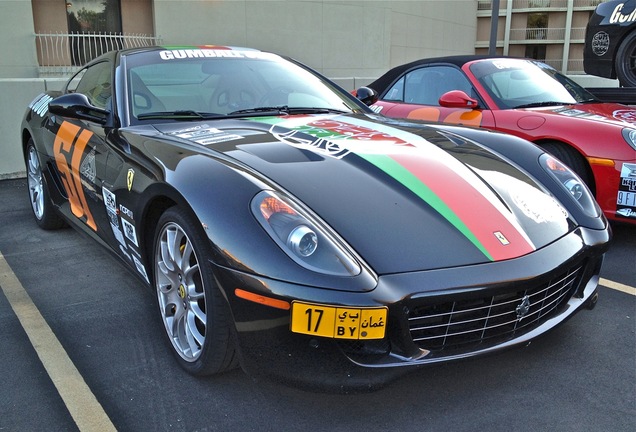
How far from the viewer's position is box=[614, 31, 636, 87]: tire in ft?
22.1

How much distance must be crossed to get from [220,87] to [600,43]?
17.9 ft

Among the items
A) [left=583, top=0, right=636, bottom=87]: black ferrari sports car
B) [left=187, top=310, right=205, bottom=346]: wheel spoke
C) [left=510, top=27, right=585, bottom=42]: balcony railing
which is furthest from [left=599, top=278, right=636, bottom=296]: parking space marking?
[left=510, top=27, right=585, bottom=42]: balcony railing

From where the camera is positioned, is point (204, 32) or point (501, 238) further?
point (204, 32)

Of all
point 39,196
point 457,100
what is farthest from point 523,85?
point 39,196

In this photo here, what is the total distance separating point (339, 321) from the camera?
1888 mm

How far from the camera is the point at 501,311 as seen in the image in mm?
2092

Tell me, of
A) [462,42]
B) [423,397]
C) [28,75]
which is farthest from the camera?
[462,42]

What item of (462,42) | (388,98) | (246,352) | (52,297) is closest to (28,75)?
(388,98)

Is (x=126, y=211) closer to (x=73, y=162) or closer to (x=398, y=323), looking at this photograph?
(x=73, y=162)

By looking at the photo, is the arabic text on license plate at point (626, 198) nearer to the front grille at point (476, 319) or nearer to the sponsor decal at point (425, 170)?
the sponsor decal at point (425, 170)

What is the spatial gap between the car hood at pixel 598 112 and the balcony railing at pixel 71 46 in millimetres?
11419

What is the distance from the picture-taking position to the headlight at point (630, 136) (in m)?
3.85

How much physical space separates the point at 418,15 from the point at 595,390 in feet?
78.5

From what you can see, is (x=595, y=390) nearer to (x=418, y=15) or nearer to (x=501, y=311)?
(x=501, y=311)
